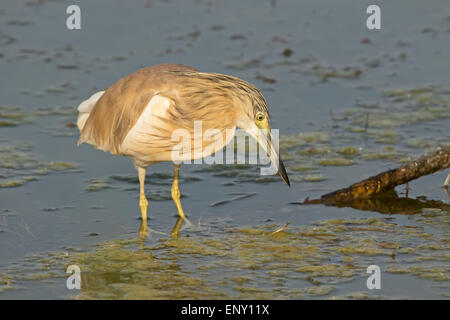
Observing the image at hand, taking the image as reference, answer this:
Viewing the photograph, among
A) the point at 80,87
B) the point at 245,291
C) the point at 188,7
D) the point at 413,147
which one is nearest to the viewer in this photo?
the point at 245,291

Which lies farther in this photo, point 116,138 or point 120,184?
point 120,184

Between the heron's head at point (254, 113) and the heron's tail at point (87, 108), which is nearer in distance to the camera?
the heron's head at point (254, 113)

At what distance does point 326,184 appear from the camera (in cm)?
693

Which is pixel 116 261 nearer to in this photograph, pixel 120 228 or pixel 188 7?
pixel 120 228

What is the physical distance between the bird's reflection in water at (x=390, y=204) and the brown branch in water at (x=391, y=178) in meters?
0.03

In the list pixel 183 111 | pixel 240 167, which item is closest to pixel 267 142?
pixel 183 111

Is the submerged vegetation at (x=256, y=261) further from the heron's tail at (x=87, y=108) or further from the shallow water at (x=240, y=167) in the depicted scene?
the heron's tail at (x=87, y=108)

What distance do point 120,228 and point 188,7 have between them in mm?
5903

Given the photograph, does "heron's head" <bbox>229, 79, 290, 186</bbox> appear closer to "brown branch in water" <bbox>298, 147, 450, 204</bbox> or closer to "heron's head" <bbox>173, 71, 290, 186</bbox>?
"heron's head" <bbox>173, 71, 290, 186</bbox>

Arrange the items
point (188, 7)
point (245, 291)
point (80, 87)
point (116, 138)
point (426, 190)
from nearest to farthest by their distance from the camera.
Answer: point (245, 291) → point (116, 138) → point (426, 190) → point (80, 87) → point (188, 7)

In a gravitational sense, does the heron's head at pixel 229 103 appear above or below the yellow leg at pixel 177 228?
A: above

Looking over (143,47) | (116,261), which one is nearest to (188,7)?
(143,47)

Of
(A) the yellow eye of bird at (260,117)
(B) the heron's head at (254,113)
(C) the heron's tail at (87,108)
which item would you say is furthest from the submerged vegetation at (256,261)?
(C) the heron's tail at (87,108)

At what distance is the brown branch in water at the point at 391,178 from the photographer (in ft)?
21.3
